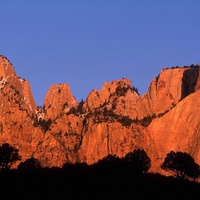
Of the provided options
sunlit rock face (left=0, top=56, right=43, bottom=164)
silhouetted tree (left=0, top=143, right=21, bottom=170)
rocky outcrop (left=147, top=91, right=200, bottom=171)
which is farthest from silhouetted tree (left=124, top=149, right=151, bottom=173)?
sunlit rock face (left=0, top=56, right=43, bottom=164)

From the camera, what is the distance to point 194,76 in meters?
193

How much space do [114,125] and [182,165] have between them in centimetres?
3959


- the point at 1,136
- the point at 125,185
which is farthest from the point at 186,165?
the point at 1,136

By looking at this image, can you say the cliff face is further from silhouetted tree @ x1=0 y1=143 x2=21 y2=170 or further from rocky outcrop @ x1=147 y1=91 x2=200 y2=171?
silhouetted tree @ x1=0 y1=143 x2=21 y2=170

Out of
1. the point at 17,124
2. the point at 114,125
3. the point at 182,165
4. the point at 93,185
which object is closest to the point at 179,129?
the point at 114,125

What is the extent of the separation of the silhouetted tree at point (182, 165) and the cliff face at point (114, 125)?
15.9 metres

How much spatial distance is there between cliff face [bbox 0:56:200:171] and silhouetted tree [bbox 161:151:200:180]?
15.9 metres

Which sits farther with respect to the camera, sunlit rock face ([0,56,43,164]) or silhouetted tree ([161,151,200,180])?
sunlit rock face ([0,56,43,164])

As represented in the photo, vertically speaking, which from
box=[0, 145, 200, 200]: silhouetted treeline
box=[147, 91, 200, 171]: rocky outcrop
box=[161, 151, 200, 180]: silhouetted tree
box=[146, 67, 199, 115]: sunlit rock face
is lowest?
box=[0, 145, 200, 200]: silhouetted treeline

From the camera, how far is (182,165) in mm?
141250

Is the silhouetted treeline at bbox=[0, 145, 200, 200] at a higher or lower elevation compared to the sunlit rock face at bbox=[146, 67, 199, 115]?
lower

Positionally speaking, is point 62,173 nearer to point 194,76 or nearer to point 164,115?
point 164,115

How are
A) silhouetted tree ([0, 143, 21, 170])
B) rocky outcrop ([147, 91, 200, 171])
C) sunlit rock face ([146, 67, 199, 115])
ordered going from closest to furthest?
1. silhouetted tree ([0, 143, 21, 170])
2. rocky outcrop ([147, 91, 200, 171])
3. sunlit rock face ([146, 67, 199, 115])

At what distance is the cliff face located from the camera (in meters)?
170
